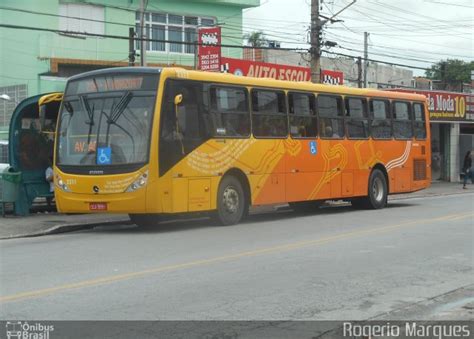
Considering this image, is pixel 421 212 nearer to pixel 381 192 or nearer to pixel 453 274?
pixel 381 192

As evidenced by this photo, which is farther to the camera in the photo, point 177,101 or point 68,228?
point 68,228

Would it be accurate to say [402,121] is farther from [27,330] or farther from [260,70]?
[27,330]

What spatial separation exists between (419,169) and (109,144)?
11729 millimetres

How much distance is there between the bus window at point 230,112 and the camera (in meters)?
14.3

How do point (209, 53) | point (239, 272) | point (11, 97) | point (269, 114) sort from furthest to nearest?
point (11, 97), point (209, 53), point (269, 114), point (239, 272)

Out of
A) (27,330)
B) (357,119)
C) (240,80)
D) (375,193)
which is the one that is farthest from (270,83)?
(27,330)

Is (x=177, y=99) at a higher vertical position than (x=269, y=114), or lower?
higher

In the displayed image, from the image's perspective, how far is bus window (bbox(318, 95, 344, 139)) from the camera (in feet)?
56.8

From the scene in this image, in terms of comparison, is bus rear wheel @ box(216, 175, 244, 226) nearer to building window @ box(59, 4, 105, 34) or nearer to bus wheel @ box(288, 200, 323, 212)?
bus wheel @ box(288, 200, 323, 212)

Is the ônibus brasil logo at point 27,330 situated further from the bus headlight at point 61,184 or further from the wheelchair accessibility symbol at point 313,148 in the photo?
the wheelchair accessibility symbol at point 313,148

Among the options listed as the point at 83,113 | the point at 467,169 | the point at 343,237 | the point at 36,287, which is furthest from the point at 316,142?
the point at 467,169

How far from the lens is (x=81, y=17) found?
96.4 ft

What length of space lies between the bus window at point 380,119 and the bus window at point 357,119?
1.10ft

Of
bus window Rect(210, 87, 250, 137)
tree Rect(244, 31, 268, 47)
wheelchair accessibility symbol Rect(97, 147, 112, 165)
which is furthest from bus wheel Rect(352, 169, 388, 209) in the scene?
tree Rect(244, 31, 268, 47)
